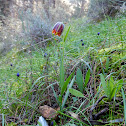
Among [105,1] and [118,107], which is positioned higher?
[105,1]

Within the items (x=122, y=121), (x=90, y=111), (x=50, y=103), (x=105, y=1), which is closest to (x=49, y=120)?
(x=50, y=103)

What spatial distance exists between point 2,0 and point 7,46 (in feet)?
18.9

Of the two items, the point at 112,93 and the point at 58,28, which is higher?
the point at 58,28

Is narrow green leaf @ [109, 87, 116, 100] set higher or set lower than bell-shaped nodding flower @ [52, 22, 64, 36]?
lower

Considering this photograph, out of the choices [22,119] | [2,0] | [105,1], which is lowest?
[22,119]

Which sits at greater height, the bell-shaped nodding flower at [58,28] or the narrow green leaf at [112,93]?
the bell-shaped nodding flower at [58,28]

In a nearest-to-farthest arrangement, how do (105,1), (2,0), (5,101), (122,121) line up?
1. (122,121)
2. (5,101)
3. (105,1)
4. (2,0)

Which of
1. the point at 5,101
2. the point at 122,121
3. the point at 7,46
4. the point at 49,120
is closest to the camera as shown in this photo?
the point at 122,121

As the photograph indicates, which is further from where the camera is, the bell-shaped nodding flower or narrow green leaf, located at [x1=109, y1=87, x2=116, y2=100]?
the bell-shaped nodding flower

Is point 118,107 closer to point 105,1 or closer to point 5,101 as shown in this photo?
point 5,101

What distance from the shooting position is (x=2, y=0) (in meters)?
8.08

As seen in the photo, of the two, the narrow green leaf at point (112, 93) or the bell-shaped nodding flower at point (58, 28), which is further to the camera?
the bell-shaped nodding flower at point (58, 28)

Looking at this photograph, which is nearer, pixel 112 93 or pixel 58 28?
pixel 112 93

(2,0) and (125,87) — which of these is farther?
(2,0)
